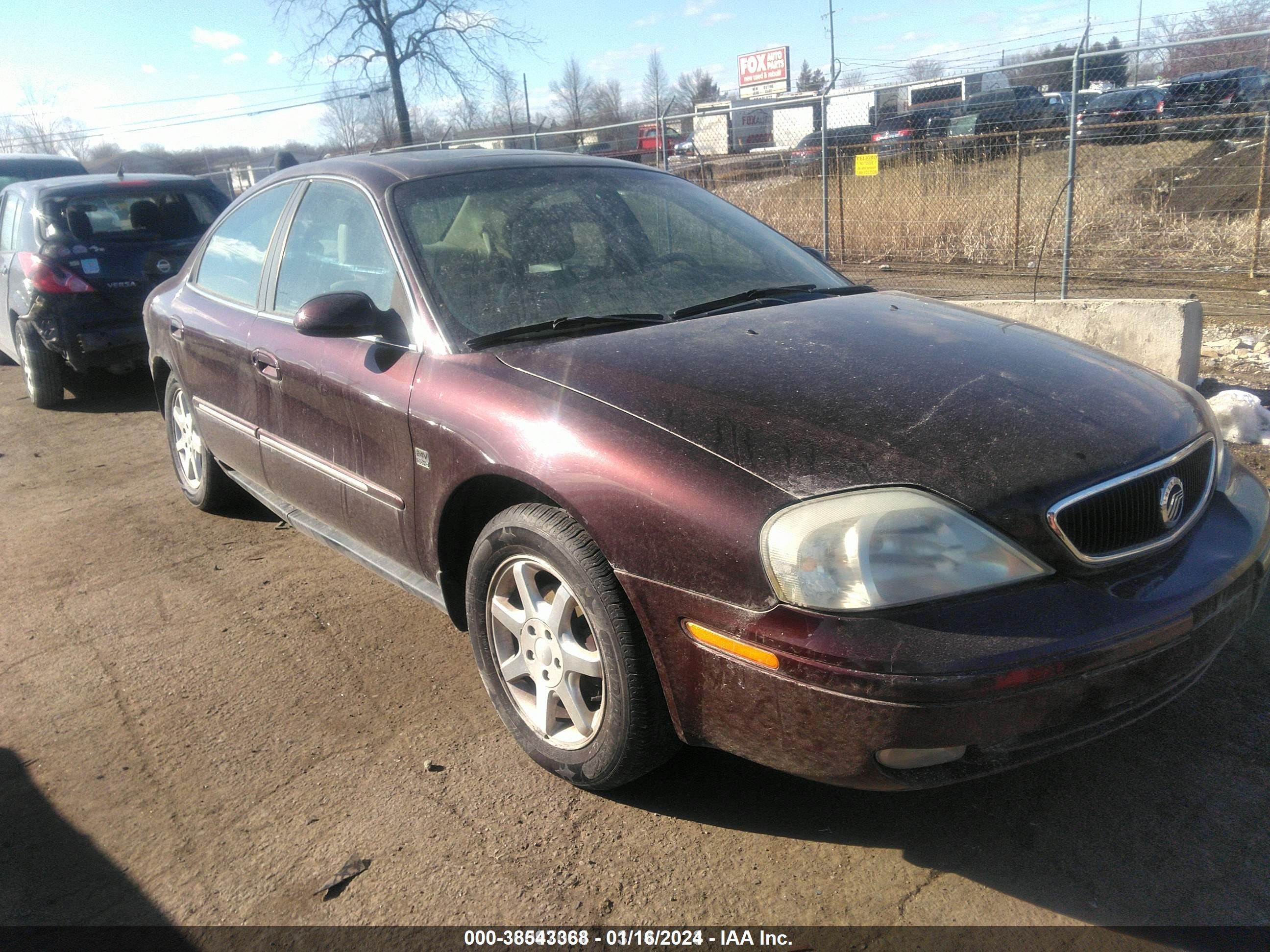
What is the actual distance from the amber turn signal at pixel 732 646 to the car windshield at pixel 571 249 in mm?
1217

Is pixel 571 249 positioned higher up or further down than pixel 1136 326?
higher up

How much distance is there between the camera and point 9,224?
26.5 feet

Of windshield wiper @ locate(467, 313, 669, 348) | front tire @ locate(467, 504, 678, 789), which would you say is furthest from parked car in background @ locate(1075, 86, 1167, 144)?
front tire @ locate(467, 504, 678, 789)

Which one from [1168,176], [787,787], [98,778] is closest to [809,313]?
[787,787]

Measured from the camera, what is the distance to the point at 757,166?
14.6m

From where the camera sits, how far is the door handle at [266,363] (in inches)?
141

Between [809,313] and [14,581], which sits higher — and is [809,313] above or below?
above

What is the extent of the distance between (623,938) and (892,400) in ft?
4.58

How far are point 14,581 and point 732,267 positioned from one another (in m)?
3.48

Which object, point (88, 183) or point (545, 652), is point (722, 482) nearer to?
point (545, 652)

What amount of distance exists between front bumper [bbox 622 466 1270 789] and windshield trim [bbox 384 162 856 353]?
1.05 meters

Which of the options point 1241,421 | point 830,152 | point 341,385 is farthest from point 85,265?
point 830,152

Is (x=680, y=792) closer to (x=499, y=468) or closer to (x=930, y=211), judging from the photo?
(x=499, y=468)

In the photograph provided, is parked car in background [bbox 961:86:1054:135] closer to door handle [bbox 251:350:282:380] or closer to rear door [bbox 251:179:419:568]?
rear door [bbox 251:179:419:568]
